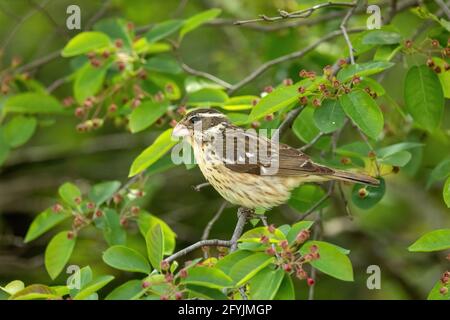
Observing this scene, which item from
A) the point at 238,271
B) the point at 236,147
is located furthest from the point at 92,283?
the point at 236,147

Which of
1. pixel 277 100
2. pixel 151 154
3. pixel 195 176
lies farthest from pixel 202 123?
pixel 195 176

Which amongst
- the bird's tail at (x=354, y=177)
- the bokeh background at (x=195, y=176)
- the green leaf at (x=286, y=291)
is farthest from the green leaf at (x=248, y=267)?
the bokeh background at (x=195, y=176)

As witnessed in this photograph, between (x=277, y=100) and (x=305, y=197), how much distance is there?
1350 millimetres

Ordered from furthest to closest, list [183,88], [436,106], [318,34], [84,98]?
[318,34] < [183,88] < [84,98] < [436,106]

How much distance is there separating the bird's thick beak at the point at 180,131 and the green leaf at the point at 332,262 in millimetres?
1573

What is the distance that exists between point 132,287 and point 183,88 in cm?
302

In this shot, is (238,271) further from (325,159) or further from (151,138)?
(151,138)

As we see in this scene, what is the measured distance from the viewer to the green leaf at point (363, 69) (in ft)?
14.9

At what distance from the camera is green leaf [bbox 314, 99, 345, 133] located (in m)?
4.67

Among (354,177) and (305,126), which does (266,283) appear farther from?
(305,126)

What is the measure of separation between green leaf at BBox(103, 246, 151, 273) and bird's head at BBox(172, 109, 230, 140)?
4.51 feet

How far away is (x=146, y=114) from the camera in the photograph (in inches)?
225

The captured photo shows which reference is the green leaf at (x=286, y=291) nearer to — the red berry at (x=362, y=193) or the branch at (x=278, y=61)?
the red berry at (x=362, y=193)

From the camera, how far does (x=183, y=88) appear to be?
22.0ft
